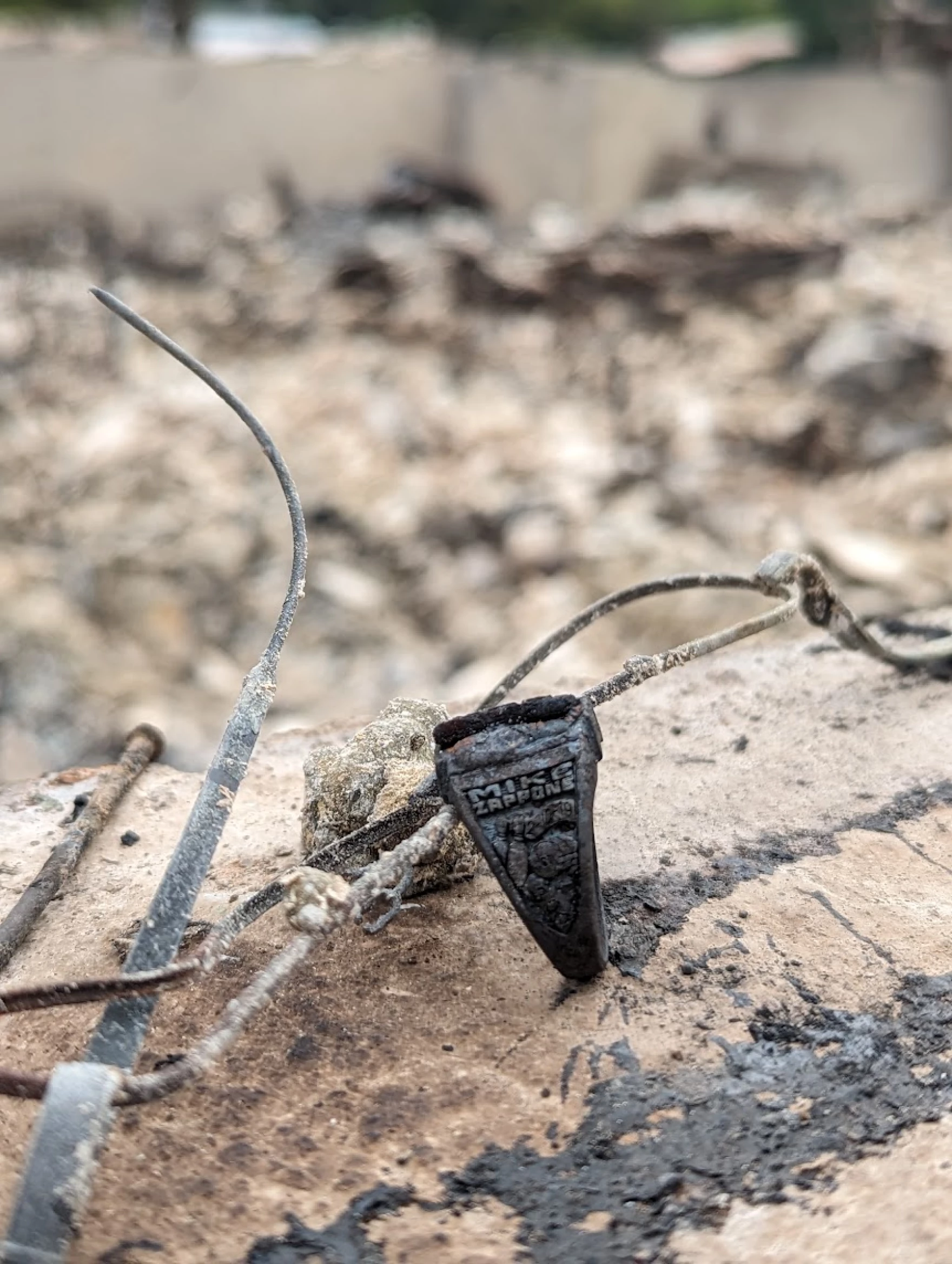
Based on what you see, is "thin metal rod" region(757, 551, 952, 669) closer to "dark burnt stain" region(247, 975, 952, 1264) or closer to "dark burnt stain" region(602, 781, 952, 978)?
"dark burnt stain" region(602, 781, 952, 978)

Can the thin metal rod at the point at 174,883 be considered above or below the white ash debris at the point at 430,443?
above

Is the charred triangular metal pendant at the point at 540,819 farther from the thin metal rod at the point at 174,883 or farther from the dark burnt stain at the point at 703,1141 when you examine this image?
the thin metal rod at the point at 174,883

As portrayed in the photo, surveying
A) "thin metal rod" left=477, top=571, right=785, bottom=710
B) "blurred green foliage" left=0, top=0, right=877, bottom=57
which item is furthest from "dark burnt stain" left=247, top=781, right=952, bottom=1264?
"blurred green foliage" left=0, top=0, right=877, bottom=57

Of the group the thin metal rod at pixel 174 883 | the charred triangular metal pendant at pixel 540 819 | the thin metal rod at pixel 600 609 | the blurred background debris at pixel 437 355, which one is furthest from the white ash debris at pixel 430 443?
the charred triangular metal pendant at pixel 540 819

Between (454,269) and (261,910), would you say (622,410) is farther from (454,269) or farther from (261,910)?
(261,910)

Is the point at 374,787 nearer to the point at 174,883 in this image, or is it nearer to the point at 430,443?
the point at 174,883

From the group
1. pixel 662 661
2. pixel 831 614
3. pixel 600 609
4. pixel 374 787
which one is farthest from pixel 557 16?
pixel 374 787
